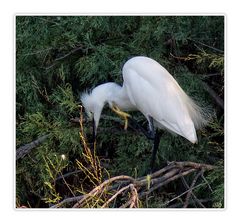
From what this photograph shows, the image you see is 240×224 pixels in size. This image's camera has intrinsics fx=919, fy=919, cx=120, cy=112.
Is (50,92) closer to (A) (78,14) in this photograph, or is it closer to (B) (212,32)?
(A) (78,14)

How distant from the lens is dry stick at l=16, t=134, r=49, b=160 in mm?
2998

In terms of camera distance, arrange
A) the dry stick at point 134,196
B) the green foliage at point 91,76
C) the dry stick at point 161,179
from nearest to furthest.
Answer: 1. the dry stick at point 134,196
2. the dry stick at point 161,179
3. the green foliage at point 91,76

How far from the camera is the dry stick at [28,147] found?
300 cm

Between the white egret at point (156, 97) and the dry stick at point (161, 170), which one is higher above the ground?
the white egret at point (156, 97)

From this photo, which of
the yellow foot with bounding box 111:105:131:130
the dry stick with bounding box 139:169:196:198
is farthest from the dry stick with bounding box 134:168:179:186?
the yellow foot with bounding box 111:105:131:130

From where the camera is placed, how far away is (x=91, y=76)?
124 inches

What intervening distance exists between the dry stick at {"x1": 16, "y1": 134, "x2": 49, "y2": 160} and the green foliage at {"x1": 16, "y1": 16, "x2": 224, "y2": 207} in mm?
16

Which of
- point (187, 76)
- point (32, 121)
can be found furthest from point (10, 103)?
point (187, 76)

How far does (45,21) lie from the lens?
2979 mm

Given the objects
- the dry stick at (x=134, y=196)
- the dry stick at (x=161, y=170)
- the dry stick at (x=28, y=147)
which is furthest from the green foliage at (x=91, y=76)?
the dry stick at (x=134, y=196)

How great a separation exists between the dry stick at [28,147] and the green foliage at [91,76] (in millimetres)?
16

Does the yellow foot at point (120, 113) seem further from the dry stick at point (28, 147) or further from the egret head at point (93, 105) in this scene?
the dry stick at point (28, 147)

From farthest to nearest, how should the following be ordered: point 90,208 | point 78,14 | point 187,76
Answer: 1. point 187,76
2. point 78,14
3. point 90,208

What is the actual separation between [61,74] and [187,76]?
0.42 metres
